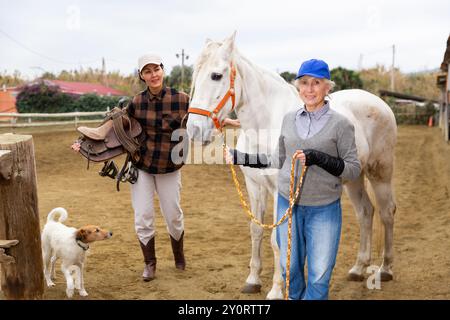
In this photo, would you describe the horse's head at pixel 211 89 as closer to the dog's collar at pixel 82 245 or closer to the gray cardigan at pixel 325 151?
the gray cardigan at pixel 325 151

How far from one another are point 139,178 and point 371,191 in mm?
2189

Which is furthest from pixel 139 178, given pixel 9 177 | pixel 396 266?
pixel 396 266

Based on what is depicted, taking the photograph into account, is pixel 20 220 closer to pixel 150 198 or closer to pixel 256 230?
pixel 150 198

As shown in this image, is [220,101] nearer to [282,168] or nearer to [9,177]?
[282,168]

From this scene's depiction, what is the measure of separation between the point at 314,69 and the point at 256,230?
6.45ft

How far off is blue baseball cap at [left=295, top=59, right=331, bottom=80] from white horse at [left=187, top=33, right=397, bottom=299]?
902 millimetres

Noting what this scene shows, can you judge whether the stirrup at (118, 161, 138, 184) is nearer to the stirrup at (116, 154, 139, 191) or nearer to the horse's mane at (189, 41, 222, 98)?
the stirrup at (116, 154, 139, 191)

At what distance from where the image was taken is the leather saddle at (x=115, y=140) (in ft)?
13.0

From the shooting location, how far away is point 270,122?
12.0 feet

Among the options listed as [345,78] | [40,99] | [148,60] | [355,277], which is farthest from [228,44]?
[345,78]

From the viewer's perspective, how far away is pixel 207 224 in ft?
21.6

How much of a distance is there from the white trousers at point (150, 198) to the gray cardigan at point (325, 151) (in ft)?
5.94

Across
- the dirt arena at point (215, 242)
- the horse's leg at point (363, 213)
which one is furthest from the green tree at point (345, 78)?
the horse's leg at point (363, 213)

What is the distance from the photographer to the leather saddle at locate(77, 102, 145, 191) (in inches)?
156
